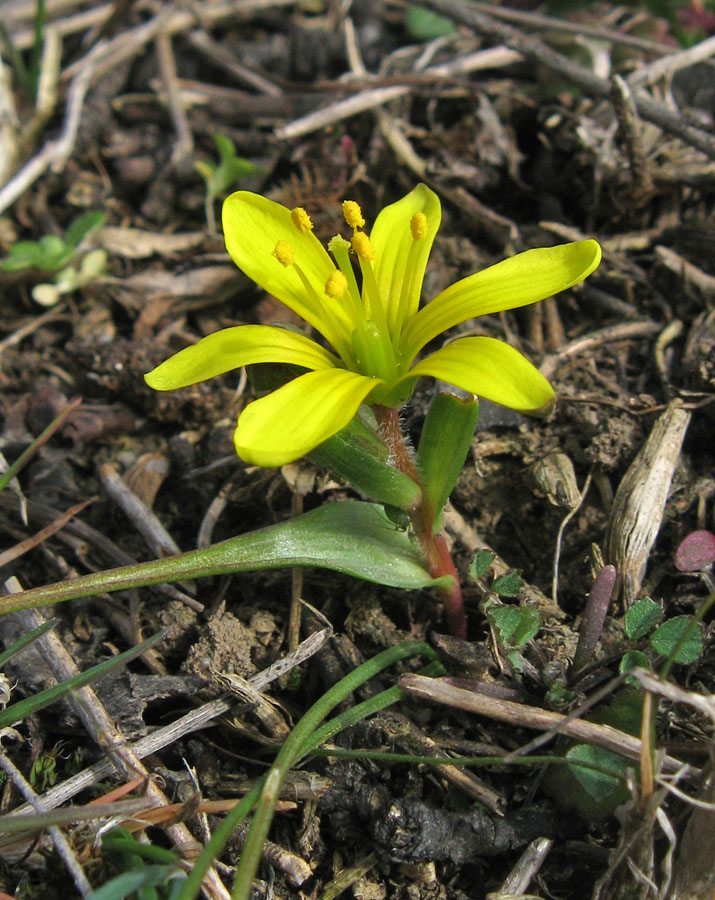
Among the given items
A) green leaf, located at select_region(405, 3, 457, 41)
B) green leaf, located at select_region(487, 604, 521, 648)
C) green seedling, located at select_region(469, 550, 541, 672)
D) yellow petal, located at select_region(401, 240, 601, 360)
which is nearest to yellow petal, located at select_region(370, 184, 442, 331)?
yellow petal, located at select_region(401, 240, 601, 360)

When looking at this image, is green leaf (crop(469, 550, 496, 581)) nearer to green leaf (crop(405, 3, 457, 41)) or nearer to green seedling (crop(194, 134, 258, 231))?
green seedling (crop(194, 134, 258, 231))

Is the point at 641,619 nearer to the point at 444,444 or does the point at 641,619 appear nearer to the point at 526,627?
the point at 526,627

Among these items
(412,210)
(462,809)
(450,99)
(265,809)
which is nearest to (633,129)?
(450,99)

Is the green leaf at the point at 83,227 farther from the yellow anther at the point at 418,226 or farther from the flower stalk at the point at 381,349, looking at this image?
the yellow anther at the point at 418,226

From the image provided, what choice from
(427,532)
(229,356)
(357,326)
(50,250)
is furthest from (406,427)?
(50,250)

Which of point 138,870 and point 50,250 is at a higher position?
point 50,250

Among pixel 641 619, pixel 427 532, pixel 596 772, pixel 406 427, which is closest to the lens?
pixel 596 772
